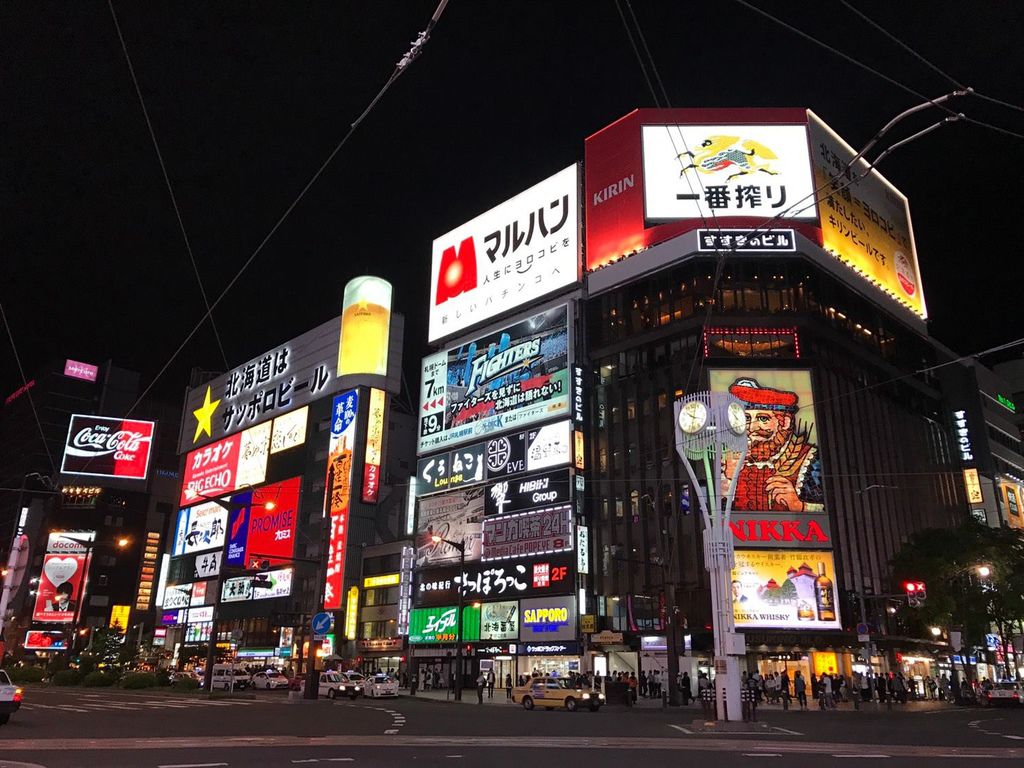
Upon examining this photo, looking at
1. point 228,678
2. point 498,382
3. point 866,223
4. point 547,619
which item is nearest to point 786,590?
point 547,619

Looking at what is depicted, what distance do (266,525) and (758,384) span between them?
50.8 metres

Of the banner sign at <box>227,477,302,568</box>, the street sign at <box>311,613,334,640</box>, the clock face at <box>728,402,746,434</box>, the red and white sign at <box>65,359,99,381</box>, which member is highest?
the red and white sign at <box>65,359,99,381</box>

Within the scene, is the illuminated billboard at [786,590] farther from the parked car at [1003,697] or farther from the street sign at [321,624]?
the street sign at [321,624]

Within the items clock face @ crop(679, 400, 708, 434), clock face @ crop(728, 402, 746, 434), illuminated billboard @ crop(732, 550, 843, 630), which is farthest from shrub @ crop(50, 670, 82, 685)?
clock face @ crop(728, 402, 746, 434)

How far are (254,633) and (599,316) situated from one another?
154 ft

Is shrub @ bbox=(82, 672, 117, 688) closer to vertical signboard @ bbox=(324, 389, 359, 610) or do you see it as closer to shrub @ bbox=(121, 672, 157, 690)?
shrub @ bbox=(121, 672, 157, 690)

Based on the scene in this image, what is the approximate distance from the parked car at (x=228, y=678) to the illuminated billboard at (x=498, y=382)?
982 inches

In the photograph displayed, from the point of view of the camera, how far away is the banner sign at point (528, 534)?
55219 millimetres

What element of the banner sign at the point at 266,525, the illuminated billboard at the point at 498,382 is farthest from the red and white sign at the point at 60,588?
the illuminated billboard at the point at 498,382

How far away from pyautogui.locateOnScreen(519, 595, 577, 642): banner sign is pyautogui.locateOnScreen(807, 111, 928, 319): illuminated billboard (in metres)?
33.4

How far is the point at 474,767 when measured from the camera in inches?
454

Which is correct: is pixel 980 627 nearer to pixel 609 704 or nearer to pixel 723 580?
pixel 609 704

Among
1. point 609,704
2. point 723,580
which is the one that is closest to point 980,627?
point 609,704

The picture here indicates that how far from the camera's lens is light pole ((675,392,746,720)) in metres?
21.5
